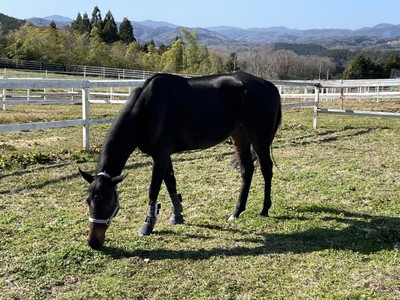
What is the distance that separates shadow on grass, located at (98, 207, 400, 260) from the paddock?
10 mm

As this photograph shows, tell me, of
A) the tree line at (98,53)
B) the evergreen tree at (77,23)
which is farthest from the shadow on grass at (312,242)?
the evergreen tree at (77,23)

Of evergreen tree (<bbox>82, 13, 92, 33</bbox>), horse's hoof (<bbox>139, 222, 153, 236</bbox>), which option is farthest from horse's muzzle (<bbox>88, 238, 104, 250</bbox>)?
evergreen tree (<bbox>82, 13, 92, 33</bbox>)

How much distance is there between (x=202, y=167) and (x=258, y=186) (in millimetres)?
1432

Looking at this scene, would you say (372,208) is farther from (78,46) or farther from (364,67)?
(78,46)

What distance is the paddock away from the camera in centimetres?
318

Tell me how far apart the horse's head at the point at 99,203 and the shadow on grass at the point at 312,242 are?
0.23 m

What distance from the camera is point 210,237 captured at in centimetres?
415

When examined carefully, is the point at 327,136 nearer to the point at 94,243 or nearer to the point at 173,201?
the point at 173,201

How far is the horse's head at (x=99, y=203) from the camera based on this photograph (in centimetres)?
351

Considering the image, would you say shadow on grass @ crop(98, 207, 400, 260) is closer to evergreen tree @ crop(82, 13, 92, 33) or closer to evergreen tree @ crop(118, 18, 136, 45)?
evergreen tree @ crop(118, 18, 136, 45)

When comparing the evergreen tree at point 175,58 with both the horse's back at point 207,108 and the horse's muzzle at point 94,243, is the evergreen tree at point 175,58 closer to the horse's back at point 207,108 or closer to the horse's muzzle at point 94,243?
the horse's back at point 207,108

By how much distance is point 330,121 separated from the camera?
13.3 meters

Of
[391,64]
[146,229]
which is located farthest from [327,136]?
[391,64]

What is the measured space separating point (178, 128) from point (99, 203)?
120 centimetres
